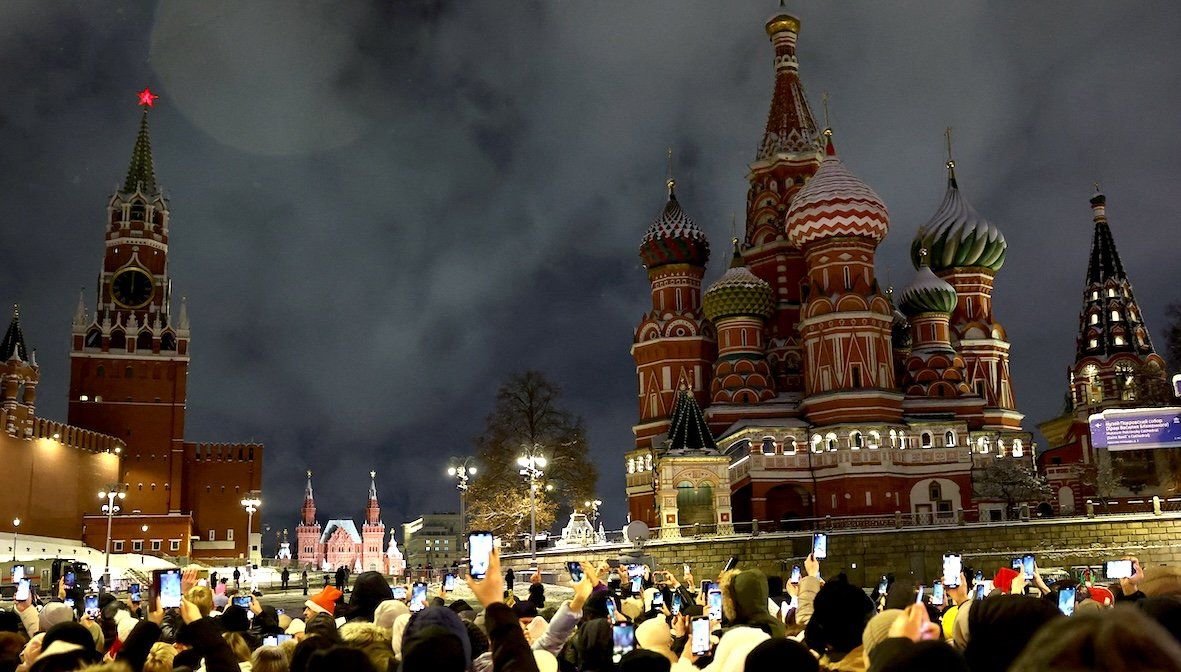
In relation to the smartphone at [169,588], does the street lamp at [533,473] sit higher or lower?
higher

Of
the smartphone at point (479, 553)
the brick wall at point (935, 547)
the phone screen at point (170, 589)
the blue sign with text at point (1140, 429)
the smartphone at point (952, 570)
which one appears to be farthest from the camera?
the blue sign with text at point (1140, 429)

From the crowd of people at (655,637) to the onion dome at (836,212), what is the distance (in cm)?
3743

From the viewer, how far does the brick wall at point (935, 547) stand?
3828 cm

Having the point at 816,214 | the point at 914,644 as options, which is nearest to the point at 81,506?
the point at 816,214

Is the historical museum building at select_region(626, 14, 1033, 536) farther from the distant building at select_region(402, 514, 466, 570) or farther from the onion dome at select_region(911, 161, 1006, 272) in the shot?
the distant building at select_region(402, 514, 466, 570)

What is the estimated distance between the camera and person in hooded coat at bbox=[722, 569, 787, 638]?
6602 millimetres

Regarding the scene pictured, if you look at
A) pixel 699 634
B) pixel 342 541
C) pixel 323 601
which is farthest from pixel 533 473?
pixel 342 541

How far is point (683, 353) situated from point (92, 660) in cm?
4687

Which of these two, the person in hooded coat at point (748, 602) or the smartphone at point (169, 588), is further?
the smartphone at point (169, 588)

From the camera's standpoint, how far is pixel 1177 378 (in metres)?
33.3

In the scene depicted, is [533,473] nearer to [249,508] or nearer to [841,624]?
[249,508]

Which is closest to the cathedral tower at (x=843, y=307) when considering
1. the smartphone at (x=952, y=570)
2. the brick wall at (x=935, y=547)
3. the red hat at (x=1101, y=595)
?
the brick wall at (x=935, y=547)

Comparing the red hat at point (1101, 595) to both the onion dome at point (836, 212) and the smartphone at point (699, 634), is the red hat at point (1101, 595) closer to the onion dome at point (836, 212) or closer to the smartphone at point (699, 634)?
the smartphone at point (699, 634)

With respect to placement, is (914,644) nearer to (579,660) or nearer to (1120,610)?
(1120,610)
